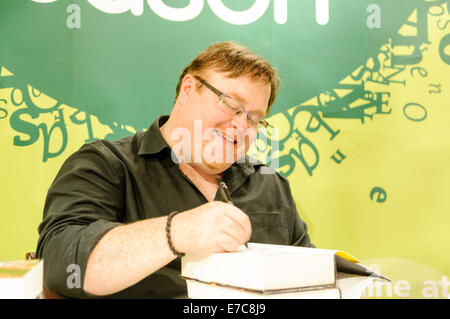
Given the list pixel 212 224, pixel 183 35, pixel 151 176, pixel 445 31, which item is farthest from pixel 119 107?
pixel 445 31

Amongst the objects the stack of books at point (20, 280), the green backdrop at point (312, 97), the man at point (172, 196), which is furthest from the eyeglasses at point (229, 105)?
the stack of books at point (20, 280)

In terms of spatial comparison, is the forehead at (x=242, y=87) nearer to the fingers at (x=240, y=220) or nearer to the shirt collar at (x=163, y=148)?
the shirt collar at (x=163, y=148)

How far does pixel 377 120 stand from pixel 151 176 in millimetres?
1142

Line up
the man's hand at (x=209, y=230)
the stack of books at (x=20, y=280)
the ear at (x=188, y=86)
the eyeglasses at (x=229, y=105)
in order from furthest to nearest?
the ear at (x=188, y=86), the eyeglasses at (x=229, y=105), the man's hand at (x=209, y=230), the stack of books at (x=20, y=280)

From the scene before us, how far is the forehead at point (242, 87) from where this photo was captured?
4.51ft

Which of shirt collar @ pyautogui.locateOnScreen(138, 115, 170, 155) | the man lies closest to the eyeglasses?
the man

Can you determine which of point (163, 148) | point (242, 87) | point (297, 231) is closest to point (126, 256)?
point (163, 148)

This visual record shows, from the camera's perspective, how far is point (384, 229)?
195 centimetres

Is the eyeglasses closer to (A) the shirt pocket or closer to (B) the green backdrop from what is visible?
(A) the shirt pocket

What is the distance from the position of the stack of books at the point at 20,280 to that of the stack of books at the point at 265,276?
271 millimetres

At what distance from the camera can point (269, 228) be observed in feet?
4.95

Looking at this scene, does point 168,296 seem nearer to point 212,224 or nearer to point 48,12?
point 212,224

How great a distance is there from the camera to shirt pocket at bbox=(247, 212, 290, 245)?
1.47 metres

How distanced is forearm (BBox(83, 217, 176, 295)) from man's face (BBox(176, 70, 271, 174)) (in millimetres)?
553
